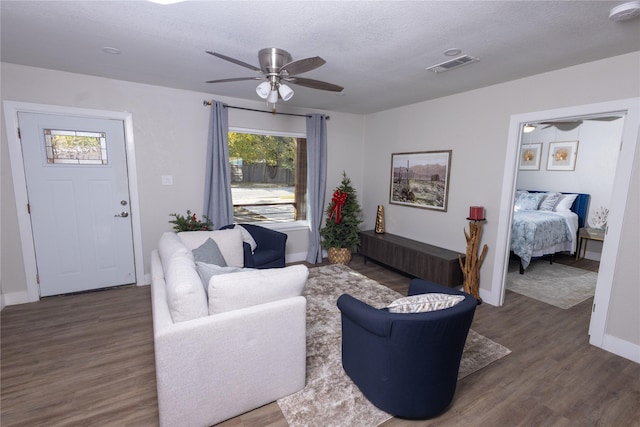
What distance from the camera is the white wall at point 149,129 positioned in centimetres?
Result: 309

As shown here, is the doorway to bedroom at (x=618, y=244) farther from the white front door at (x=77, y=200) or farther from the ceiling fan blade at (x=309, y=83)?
the white front door at (x=77, y=200)

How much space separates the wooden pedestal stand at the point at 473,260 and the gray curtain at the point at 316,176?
224 centimetres

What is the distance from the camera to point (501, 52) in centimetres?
240

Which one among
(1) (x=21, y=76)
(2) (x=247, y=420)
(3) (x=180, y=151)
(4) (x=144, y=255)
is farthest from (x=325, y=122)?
(2) (x=247, y=420)

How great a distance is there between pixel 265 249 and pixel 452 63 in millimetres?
2951

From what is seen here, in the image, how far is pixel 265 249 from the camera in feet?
12.8

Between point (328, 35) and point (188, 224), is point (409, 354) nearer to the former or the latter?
point (328, 35)

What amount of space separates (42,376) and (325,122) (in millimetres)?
4345

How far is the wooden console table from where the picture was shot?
3.55 meters

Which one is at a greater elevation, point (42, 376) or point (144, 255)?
point (144, 255)

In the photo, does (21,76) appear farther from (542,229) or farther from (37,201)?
(542,229)

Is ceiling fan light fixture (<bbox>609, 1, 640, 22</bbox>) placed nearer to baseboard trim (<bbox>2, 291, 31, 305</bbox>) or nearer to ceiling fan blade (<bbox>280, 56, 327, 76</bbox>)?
ceiling fan blade (<bbox>280, 56, 327, 76</bbox>)

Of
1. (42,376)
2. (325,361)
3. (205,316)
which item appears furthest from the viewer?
(325,361)

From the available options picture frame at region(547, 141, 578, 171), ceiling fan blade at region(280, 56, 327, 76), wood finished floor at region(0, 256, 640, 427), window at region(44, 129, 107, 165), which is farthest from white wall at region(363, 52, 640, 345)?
window at region(44, 129, 107, 165)
